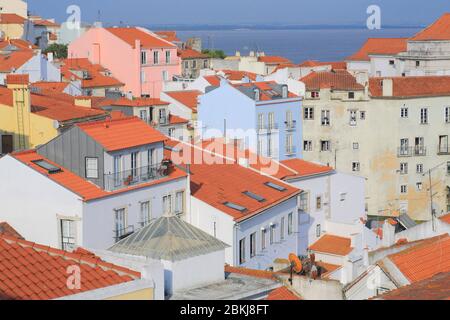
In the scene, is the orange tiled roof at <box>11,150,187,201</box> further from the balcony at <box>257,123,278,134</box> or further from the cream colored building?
the cream colored building

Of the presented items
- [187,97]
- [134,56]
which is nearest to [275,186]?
[187,97]

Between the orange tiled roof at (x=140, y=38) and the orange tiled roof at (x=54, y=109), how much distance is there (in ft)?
115

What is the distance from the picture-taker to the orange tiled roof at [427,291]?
1320 centimetres

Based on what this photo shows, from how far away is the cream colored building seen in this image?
53500 mm

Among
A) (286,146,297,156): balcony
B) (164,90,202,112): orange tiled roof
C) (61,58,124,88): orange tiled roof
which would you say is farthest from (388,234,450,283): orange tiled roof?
(61,58,124,88): orange tiled roof

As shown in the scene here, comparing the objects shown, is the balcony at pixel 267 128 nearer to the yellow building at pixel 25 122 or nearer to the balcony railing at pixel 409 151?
the balcony railing at pixel 409 151

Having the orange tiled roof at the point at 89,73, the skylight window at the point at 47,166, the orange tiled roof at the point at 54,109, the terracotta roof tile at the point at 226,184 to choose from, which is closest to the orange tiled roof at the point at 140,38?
the orange tiled roof at the point at 89,73

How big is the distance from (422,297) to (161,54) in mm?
63637

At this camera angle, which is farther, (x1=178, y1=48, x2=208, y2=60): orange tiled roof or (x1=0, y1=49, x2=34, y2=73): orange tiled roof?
(x1=178, y1=48, x2=208, y2=60): orange tiled roof

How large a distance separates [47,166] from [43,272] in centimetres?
1167

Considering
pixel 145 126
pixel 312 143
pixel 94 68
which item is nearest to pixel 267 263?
pixel 145 126

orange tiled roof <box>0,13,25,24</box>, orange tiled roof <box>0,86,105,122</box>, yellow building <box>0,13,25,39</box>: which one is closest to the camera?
orange tiled roof <box>0,86,105,122</box>

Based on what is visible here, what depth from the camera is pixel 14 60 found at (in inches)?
2469

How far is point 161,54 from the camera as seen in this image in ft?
249
